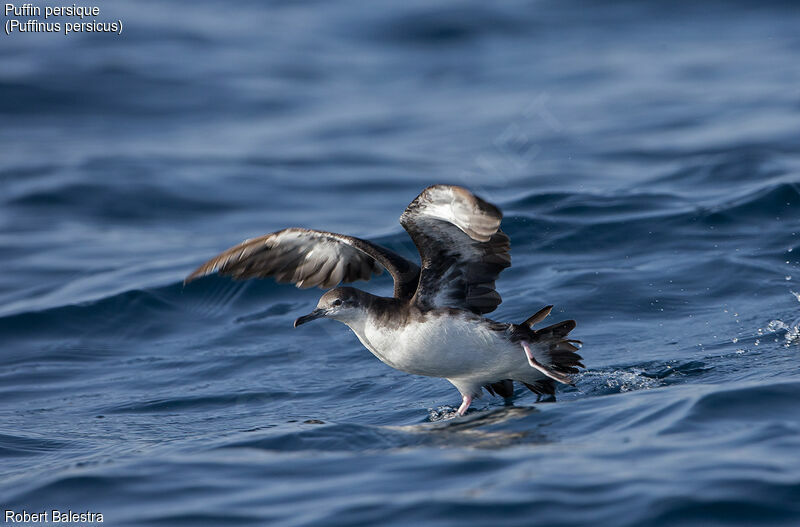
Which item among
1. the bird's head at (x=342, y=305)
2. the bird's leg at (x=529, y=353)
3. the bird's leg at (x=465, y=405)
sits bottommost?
the bird's leg at (x=465, y=405)

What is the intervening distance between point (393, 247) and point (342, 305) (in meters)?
4.89

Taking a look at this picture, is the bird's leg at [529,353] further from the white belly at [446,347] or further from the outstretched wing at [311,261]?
the outstretched wing at [311,261]

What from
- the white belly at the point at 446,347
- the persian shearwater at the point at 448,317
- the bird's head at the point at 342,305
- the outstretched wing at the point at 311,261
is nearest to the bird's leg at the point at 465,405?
the persian shearwater at the point at 448,317

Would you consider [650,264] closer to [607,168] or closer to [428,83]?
[607,168]

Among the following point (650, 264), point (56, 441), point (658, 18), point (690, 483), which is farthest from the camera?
point (658, 18)

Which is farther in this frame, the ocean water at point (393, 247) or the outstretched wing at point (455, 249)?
the outstretched wing at point (455, 249)

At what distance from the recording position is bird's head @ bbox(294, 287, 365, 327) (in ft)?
25.2

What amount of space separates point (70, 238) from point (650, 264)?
8032mm

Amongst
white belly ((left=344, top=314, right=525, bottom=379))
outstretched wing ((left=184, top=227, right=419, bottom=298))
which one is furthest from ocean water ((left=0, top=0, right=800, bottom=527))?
outstretched wing ((left=184, top=227, right=419, bottom=298))

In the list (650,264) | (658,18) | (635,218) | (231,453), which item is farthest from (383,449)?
(658,18)

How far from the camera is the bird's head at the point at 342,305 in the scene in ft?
25.2

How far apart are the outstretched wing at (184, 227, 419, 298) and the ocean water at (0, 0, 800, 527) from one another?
1.02 m

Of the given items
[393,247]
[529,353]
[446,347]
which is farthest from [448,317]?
[393,247]

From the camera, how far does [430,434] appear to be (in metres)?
7.00
